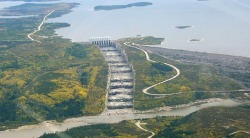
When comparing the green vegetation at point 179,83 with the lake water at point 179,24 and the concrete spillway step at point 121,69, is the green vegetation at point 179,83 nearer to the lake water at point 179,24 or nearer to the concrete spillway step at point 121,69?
the concrete spillway step at point 121,69

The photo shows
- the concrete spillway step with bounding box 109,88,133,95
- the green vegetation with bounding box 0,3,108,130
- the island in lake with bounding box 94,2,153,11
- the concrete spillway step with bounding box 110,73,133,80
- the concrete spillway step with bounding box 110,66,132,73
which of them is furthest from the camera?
the island in lake with bounding box 94,2,153,11

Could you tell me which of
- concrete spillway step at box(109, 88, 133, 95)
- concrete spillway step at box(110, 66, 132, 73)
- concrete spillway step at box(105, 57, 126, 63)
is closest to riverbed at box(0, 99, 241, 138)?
concrete spillway step at box(109, 88, 133, 95)

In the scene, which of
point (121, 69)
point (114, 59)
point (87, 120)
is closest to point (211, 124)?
point (87, 120)

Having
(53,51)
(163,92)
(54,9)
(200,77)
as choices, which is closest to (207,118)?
(163,92)

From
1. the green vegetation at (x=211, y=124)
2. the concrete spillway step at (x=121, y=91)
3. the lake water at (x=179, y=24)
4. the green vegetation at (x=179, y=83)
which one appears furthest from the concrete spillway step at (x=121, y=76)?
the lake water at (x=179, y=24)

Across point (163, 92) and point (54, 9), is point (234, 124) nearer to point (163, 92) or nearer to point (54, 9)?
point (163, 92)

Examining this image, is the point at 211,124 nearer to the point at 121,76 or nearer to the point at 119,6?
the point at 121,76

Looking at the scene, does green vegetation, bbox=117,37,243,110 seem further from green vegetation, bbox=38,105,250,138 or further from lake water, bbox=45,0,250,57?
lake water, bbox=45,0,250,57
